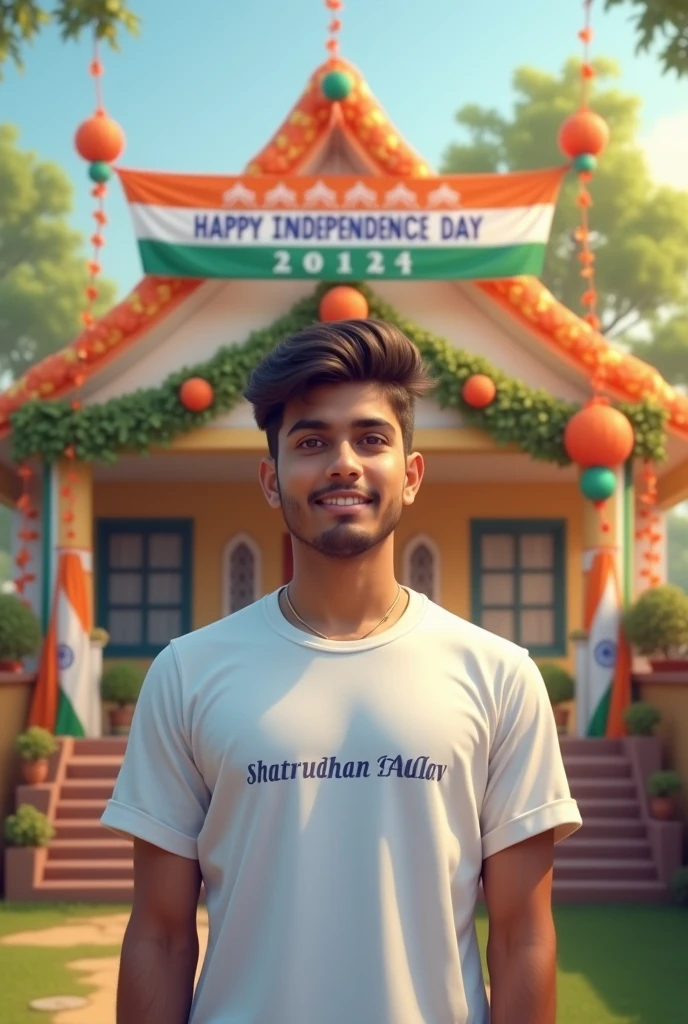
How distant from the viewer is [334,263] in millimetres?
12789

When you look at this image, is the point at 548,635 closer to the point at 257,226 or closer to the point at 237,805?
the point at 257,226

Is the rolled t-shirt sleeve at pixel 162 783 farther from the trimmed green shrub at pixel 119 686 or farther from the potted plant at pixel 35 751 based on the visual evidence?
the trimmed green shrub at pixel 119 686

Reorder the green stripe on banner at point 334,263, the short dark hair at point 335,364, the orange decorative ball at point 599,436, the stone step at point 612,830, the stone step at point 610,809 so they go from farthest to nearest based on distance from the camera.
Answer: the green stripe on banner at point 334,263, the orange decorative ball at point 599,436, the stone step at point 610,809, the stone step at point 612,830, the short dark hair at point 335,364

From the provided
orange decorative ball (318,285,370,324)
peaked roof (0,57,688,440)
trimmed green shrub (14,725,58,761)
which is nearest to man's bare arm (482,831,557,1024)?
trimmed green shrub (14,725,58,761)

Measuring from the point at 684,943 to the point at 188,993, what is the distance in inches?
301

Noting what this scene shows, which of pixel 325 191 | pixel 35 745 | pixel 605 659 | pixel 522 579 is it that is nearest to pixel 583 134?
pixel 325 191

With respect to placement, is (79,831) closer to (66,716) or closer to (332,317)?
(66,716)

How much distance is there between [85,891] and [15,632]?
260 cm

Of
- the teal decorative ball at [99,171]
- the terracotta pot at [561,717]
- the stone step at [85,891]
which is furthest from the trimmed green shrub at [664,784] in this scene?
the teal decorative ball at [99,171]

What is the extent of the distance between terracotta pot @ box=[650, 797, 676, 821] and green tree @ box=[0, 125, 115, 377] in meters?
27.0

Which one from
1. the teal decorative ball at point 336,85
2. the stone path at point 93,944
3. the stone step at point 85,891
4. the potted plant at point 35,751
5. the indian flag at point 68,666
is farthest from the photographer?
the teal decorative ball at point 336,85

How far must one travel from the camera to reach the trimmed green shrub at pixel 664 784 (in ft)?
37.1

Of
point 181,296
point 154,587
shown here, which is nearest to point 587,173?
point 181,296

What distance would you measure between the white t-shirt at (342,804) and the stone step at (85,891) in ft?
29.1
